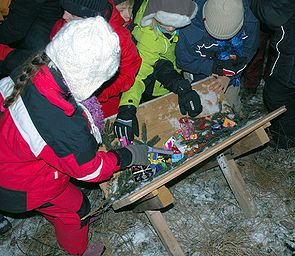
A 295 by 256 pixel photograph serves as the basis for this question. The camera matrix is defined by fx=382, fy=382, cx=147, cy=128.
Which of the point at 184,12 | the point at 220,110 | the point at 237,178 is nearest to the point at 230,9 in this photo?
the point at 184,12

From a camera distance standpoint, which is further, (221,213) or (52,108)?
(221,213)

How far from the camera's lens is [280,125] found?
12.8 feet

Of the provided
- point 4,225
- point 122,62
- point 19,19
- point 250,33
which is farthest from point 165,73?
point 4,225

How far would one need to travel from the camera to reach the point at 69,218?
287cm

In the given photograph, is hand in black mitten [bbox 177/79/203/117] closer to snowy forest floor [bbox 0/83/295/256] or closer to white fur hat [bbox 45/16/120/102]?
snowy forest floor [bbox 0/83/295/256]

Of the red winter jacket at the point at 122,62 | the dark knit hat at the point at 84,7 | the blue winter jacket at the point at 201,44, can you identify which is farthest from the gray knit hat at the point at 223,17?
the dark knit hat at the point at 84,7

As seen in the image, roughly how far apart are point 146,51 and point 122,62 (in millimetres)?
267

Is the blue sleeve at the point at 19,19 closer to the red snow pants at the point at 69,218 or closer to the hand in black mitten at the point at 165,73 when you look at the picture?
the hand in black mitten at the point at 165,73

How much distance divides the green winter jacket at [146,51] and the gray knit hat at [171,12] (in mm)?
130

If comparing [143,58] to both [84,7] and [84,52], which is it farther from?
[84,52]

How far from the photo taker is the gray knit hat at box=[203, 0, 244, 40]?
2.83 metres

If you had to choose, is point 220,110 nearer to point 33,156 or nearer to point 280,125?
point 280,125

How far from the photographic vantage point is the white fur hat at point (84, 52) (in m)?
1.87

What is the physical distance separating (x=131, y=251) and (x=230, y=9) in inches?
85.0
